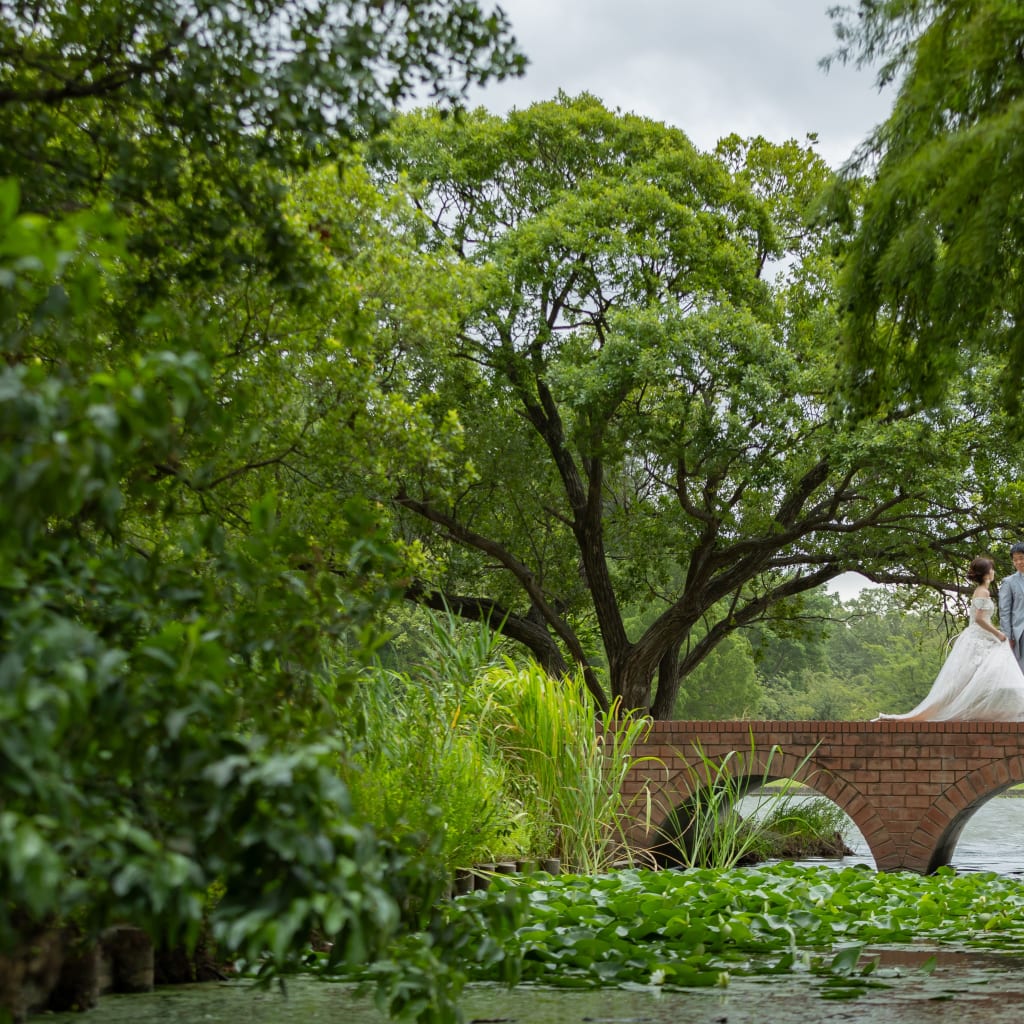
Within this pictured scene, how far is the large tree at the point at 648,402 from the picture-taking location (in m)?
15.0

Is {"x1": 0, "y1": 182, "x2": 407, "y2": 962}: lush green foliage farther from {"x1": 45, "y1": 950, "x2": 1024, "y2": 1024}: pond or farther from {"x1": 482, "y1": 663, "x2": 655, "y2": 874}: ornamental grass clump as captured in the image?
{"x1": 482, "y1": 663, "x2": 655, "y2": 874}: ornamental grass clump

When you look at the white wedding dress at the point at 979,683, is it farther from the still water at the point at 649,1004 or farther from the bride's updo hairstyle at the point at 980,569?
the still water at the point at 649,1004

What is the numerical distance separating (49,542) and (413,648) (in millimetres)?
32599

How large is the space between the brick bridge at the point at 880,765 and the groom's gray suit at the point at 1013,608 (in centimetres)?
85

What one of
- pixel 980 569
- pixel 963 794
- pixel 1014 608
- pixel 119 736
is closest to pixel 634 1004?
pixel 119 736

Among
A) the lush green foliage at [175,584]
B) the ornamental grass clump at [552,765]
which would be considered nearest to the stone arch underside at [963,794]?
the ornamental grass clump at [552,765]

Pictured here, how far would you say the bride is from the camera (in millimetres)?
12703

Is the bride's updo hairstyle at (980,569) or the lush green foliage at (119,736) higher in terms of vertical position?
the bride's updo hairstyle at (980,569)

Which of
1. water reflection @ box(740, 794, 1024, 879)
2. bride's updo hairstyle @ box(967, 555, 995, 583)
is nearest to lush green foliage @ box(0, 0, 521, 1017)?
bride's updo hairstyle @ box(967, 555, 995, 583)

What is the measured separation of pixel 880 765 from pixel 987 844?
7.89 metres

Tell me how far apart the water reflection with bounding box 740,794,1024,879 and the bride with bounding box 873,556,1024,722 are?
1575mm

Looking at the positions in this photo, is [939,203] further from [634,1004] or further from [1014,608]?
[1014,608]

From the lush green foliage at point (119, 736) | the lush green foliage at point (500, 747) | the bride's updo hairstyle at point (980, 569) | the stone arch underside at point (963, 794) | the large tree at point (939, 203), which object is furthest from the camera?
the stone arch underside at point (963, 794)

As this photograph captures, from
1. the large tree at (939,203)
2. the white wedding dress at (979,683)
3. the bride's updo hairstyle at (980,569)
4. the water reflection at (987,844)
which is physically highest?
the large tree at (939,203)
